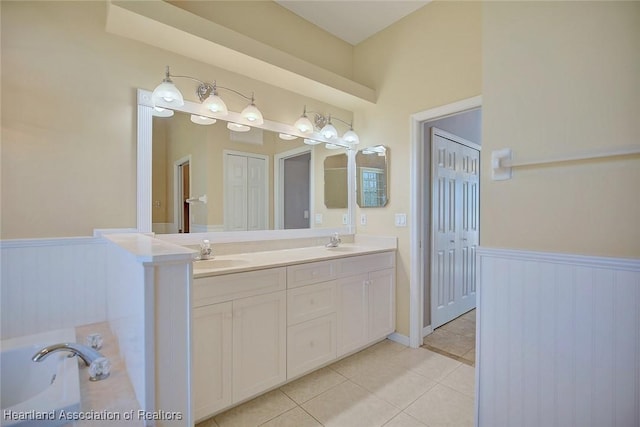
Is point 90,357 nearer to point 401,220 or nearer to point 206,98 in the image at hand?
point 206,98

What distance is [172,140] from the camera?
6.31ft

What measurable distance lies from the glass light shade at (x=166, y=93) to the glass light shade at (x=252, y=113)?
0.48 meters

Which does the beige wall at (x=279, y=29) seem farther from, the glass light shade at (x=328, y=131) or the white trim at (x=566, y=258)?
the white trim at (x=566, y=258)

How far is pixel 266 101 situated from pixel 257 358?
194 cm

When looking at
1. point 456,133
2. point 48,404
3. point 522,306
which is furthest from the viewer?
point 456,133

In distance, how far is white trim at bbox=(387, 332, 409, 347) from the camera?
2.59 m

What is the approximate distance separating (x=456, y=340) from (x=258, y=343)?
195 centimetres

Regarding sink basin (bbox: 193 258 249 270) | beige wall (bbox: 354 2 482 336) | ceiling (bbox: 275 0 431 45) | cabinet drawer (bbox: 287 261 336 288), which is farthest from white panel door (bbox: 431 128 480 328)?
sink basin (bbox: 193 258 249 270)

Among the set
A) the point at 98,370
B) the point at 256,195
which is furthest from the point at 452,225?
the point at 98,370

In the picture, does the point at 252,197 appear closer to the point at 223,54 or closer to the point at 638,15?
the point at 223,54

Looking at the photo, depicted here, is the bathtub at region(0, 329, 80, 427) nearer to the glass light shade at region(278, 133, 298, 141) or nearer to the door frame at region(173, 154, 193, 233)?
the door frame at region(173, 154, 193, 233)

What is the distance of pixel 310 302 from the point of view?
78.3 inches

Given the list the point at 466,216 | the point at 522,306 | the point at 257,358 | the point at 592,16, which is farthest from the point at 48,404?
the point at 466,216

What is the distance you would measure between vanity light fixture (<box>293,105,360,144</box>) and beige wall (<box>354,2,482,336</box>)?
0.40 feet
